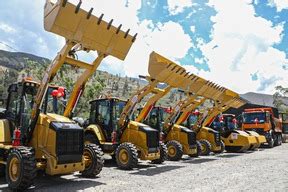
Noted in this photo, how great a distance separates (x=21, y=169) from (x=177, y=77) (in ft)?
23.4

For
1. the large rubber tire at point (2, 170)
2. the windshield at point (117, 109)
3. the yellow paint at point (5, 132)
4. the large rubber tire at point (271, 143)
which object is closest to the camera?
the yellow paint at point (5, 132)

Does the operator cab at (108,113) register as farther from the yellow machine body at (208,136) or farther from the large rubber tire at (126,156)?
the yellow machine body at (208,136)

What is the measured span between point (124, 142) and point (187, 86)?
3798mm

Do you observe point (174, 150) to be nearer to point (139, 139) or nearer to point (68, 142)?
point (139, 139)

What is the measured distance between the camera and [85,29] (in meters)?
8.04

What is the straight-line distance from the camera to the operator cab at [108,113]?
472 inches

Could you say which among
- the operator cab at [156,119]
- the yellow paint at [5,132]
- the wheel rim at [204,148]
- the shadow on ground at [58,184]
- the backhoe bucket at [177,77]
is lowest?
the shadow on ground at [58,184]

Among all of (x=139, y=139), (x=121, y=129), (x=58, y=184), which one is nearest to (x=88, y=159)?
(x=58, y=184)

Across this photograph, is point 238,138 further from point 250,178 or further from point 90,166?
point 90,166

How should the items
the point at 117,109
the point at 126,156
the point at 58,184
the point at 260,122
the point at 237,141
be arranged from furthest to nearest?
the point at 260,122 → the point at 237,141 → the point at 117,109 → the point at 126,156 → the point at 58,184

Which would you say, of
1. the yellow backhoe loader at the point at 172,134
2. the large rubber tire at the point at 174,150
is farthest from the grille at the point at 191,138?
the large rubber tire at the point at 174,150

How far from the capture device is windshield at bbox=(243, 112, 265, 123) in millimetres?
24172

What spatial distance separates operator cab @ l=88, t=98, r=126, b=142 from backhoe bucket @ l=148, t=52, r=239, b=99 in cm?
176

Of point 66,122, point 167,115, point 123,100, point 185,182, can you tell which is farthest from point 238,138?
point 66,122
